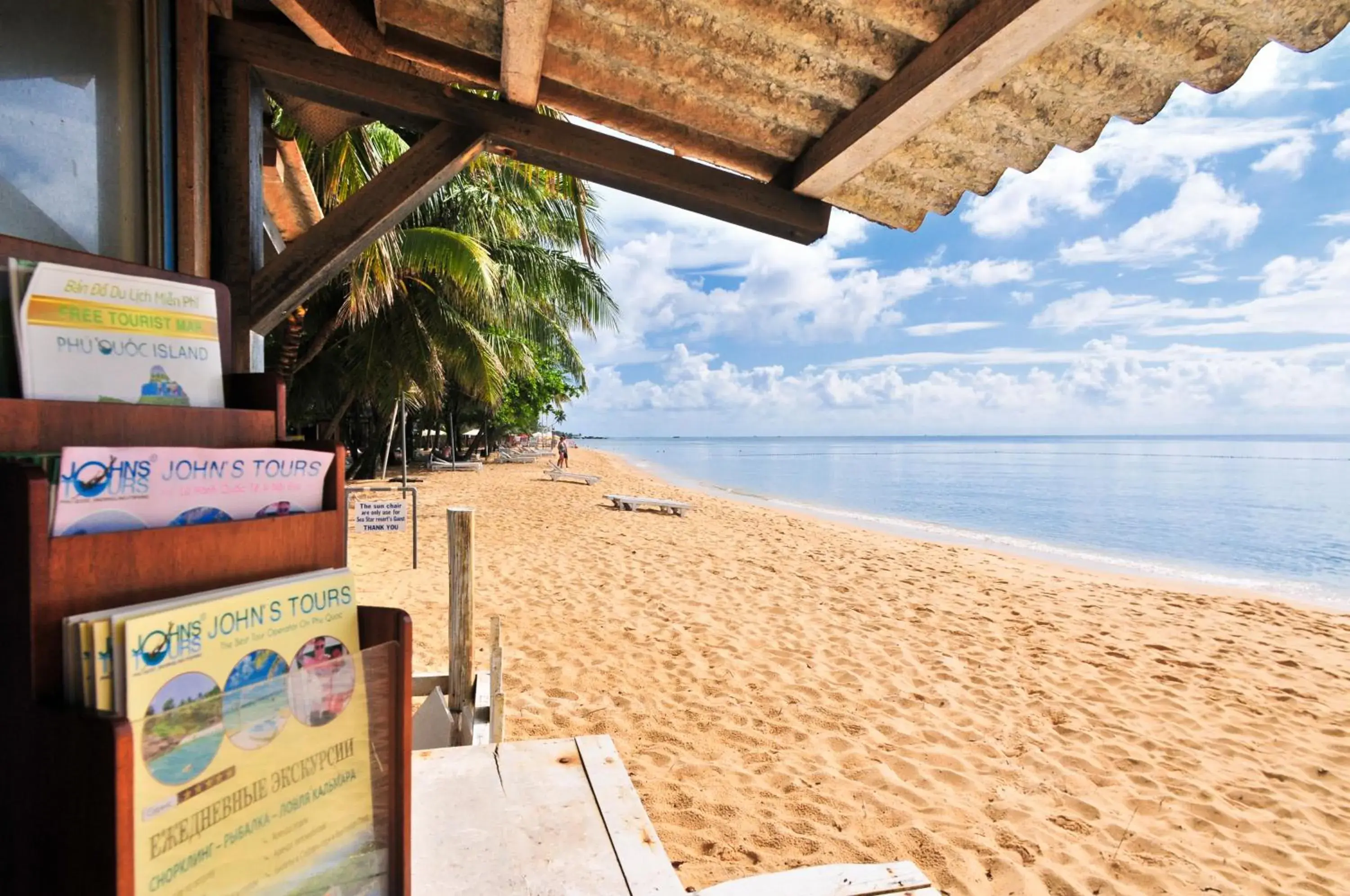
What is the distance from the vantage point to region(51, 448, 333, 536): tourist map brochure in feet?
2.10

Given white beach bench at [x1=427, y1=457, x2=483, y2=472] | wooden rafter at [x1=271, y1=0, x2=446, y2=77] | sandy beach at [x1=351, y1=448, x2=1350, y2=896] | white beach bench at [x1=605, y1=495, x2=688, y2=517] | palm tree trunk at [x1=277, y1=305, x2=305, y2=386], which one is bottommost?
sandy beach at [x1=351, y1=448, x2=1350, y2=896]

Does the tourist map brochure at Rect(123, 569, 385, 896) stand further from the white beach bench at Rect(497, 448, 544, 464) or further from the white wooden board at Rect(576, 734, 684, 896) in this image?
the white beach bench at Rect(497, 448, 544, 464)

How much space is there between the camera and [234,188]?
6.36ft

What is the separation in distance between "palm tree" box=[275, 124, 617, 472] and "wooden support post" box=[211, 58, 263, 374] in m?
5.80

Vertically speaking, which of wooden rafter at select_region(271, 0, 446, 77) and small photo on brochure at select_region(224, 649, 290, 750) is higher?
wooden rafter at select_region(271, 0, 446, 77)

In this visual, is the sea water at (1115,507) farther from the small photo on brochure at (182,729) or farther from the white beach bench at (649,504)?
the small photo on brochure at (182,729)

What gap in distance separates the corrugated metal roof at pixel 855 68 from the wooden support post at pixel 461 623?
2132 millimetres

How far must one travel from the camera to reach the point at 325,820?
79 centimetres

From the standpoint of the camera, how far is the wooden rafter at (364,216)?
208 cm

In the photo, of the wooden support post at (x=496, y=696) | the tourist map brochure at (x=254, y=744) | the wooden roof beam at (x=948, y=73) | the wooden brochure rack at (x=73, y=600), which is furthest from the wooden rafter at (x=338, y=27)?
the wooden support post at (x=496, y=696)

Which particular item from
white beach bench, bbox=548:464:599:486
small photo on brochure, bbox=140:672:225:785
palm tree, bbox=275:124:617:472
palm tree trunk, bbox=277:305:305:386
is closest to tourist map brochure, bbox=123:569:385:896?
small photo on brochure, bbox=140:672:225:785

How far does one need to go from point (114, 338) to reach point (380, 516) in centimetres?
585

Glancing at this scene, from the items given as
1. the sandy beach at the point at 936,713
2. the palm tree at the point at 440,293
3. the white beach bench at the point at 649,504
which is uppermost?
the palm tree at the point at 440,293

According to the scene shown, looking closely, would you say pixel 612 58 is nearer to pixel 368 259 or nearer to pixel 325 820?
pixel 325 820
